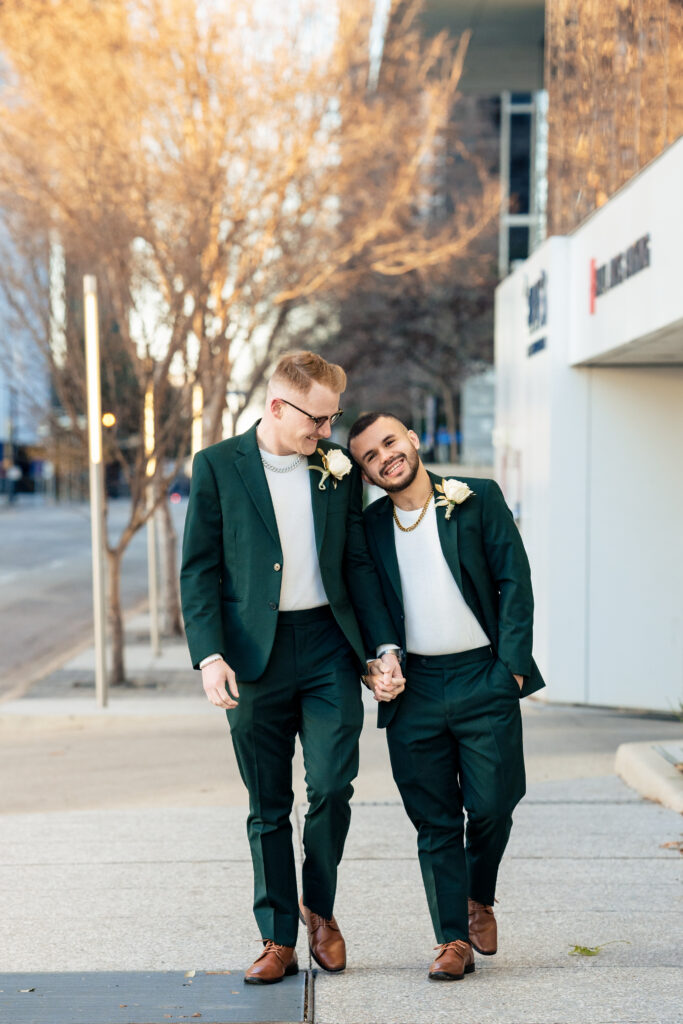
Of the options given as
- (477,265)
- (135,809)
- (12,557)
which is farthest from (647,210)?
(12,557)

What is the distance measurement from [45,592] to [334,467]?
1908 centimetres

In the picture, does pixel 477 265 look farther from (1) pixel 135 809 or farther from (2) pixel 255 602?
(2) pixel 255 602

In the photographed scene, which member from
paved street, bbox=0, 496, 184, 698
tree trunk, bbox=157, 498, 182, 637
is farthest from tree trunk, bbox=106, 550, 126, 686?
tree trunk, bbox=157, 498, 182, 637

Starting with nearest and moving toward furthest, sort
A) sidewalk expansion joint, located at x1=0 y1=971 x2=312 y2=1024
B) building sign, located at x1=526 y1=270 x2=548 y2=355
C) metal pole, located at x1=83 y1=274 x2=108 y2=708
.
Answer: sidewalk expansion joint, located at x1=0 y1=971 x2=312 y2=1024
metal pole, located at x1=83 y1=274 x2=108 y2=708
building sign, located at x1=526 y1=270 x2=548 y2=355

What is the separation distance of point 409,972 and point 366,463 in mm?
1561

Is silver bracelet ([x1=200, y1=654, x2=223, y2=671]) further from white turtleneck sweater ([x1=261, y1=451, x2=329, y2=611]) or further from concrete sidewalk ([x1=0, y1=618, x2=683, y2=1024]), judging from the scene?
concrete sidewalk ([x1=0, y1=618, x2=683, y2=1024])

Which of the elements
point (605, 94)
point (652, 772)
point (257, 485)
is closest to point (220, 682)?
point (257, 485)

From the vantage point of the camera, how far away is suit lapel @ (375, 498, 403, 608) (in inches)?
160

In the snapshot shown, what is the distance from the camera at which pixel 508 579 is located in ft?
13.3

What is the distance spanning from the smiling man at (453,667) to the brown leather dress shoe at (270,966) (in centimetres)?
44

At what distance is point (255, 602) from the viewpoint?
3994mm

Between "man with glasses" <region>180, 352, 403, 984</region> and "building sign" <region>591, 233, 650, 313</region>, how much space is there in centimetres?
457

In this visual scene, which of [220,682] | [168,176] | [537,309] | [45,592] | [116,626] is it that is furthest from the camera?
[45,592]

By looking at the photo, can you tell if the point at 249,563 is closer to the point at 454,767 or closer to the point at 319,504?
the point at 319,504
